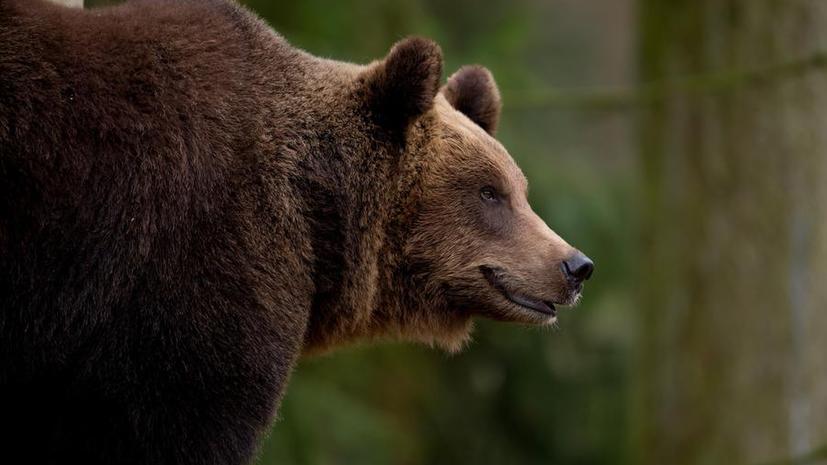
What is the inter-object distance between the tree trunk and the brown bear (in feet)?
12.4

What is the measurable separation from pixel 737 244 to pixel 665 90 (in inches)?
43.3

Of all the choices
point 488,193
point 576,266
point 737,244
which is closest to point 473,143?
point 488,193

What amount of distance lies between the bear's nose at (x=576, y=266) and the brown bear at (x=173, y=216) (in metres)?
0.73

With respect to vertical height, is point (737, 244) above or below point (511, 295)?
below

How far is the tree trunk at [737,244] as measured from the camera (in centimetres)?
795

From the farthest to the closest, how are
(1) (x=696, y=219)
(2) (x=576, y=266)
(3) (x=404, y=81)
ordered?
(1) (x=696, y=219) → (2) (x=576, y=266) → (3) (x=404, y=81)

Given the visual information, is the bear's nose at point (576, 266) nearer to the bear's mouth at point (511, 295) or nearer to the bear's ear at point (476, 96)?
the bear's mouth at point (511, 295)

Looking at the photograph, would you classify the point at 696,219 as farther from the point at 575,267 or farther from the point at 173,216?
the point at 173,216

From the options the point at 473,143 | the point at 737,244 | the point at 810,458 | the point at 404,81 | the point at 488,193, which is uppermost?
the point at 404,81

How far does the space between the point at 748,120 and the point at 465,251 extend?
12.2ft

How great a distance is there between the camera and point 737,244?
26.9ft

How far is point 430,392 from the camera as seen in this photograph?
12234mm

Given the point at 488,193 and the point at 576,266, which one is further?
the point at 488,193

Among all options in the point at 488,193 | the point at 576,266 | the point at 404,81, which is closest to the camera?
the point at 404,81
